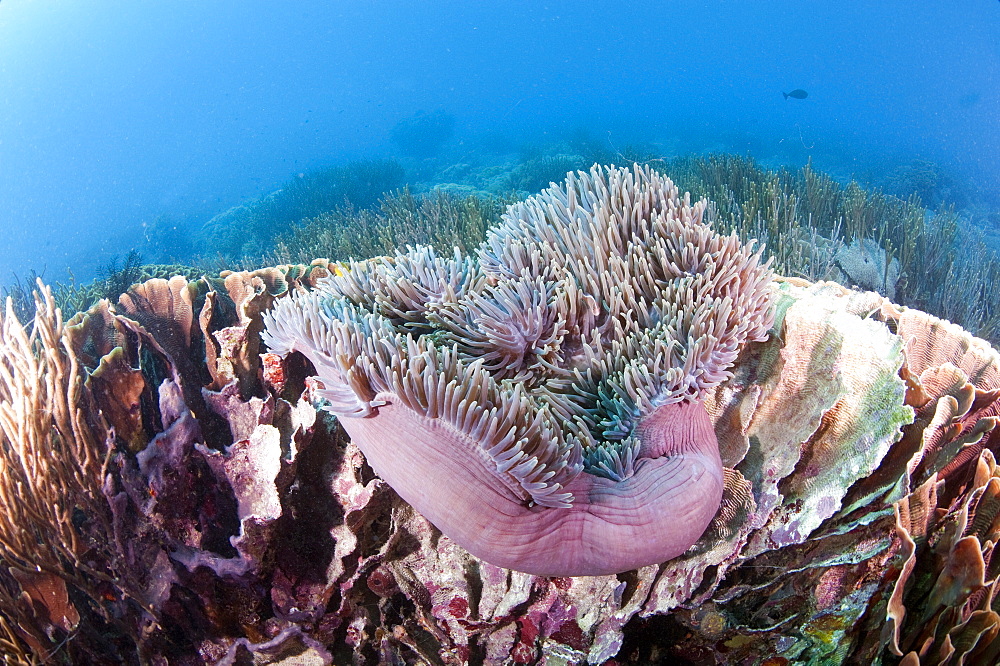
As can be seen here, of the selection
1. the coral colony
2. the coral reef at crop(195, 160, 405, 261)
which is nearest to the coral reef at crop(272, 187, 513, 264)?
the coral reef at crop(195, 160, 405, 261)

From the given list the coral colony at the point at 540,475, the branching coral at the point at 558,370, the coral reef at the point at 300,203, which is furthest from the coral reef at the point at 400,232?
the coral colony at the point at 540,475

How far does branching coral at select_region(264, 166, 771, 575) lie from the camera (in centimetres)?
165

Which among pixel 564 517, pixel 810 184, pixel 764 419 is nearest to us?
pixel 564 517

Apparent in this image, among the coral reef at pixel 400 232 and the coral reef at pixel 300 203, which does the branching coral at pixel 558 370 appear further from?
the coral reef at pixel 300 203

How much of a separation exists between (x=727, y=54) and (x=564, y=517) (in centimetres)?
10806

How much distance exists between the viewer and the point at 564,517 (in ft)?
5.58

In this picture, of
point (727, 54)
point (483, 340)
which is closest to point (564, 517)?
point (483, 340)

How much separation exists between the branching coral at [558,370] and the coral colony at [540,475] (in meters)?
0.01

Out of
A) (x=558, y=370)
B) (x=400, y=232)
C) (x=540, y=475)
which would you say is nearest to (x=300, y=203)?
(x=400, y=232)

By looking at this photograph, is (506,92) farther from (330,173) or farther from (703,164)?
(703,164)

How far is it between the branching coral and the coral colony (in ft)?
0.04

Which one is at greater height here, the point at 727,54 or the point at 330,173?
the point at 727,54

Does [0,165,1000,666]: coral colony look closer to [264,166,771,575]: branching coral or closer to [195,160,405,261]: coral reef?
[264,166,771,575]: branching coral

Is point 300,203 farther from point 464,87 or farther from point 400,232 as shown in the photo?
point 464,87
